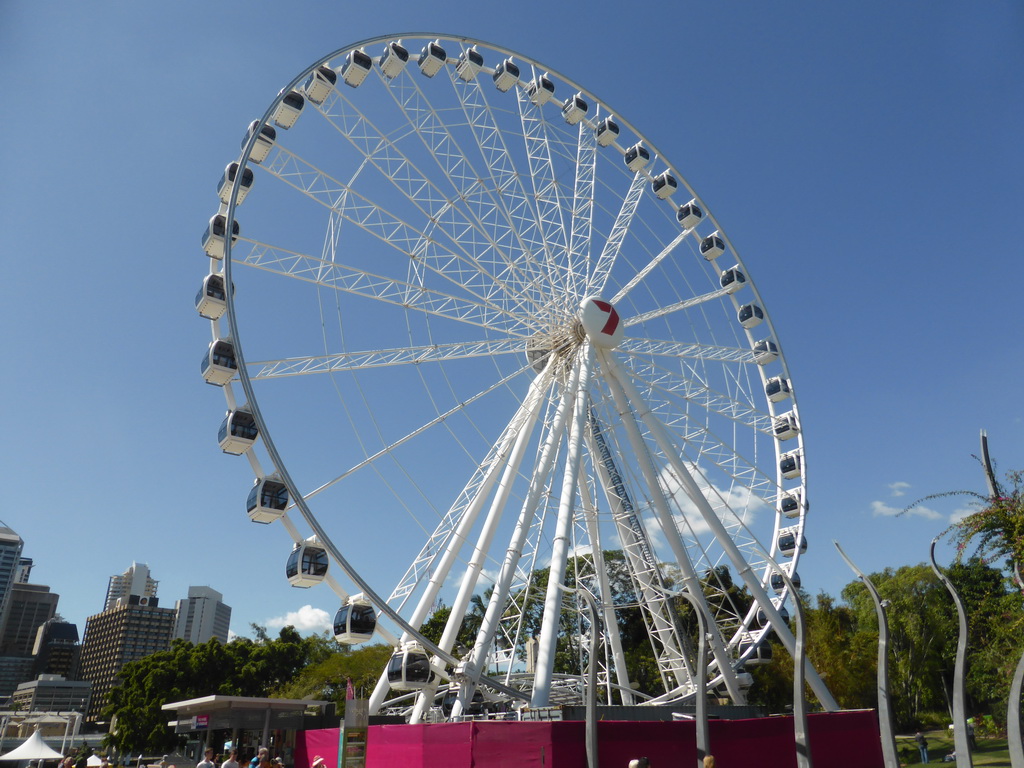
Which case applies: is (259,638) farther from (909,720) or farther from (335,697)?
(909,720)

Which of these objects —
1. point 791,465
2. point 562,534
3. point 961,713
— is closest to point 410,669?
point 562,534

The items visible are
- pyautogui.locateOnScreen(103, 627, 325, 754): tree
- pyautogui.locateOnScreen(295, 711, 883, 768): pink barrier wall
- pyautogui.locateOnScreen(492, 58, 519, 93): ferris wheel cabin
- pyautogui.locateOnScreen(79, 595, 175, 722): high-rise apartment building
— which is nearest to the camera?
pyautogui.locateOnScreen(295, 711, 883, 768): pink barrier wall

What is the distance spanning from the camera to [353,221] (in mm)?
20375

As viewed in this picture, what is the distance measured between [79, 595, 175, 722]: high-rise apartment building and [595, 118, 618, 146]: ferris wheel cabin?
537ft

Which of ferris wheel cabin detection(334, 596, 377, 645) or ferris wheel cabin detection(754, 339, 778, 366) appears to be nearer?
ferris wheel cabin detection(334, 596, 377, 645)

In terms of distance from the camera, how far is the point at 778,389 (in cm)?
2886

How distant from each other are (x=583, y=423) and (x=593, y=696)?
886 cm

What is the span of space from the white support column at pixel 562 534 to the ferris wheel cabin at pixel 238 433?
25.9 feet

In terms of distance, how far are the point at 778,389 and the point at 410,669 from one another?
60.2 ft

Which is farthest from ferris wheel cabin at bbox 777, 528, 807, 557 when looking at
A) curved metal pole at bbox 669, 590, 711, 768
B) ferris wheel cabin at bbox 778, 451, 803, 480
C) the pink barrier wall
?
curved metal pole at bbox 669, 590, 711, 768

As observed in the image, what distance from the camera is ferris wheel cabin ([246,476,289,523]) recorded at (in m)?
17.0

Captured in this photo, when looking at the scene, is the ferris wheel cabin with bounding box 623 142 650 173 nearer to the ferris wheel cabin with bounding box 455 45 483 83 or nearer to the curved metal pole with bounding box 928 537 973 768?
the ferris wheel cabin with bounding box 455 45 483 83

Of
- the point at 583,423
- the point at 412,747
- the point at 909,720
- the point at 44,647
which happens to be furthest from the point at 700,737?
the point at 44,647

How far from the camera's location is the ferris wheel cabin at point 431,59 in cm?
2433
